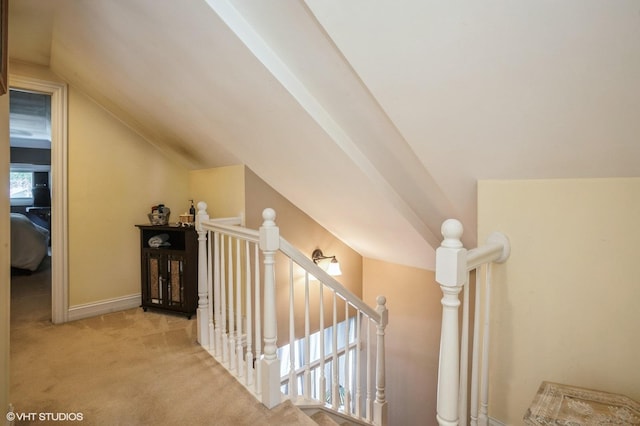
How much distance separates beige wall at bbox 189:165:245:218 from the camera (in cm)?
284

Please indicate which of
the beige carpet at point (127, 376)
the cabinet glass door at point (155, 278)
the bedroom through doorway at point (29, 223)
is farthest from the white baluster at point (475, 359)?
the bedroom through doorway at point (29, 223)

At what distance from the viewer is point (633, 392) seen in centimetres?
107

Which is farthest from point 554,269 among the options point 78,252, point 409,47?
point 78,252

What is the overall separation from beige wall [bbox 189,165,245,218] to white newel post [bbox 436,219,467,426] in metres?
2.08

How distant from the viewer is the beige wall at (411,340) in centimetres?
328

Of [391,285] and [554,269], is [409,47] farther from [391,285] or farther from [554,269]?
[391,285]

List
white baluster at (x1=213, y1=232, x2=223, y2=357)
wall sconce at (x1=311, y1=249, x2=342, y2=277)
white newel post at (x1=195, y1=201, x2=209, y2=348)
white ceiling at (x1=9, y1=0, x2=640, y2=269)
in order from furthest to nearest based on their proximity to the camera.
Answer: wall sconce at (x1=311, y1=249, x2=342, y2=277) → white newel post at (x1=195, y1=201, x2=209, y2=348) → white baluster at (x1=213, y1=232, x2=223, y2=357) → white ceiling at (x1=9, y1=0, x2=640, y2=269)

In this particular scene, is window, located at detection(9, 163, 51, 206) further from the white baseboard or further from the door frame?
the white baseboard

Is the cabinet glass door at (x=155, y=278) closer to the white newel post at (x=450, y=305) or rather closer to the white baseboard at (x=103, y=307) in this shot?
the white baseboard at (x=103, y=307)

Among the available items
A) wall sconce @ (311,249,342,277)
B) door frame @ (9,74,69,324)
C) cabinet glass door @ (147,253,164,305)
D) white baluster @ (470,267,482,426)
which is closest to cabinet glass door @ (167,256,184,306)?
cabinet glass door @ (147,253,164,305)

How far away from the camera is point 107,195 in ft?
10.2

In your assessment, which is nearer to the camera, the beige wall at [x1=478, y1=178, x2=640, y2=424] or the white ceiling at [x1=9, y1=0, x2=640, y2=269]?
the white ceiling at [x1=9, y1=0, x2=640, y2=269]

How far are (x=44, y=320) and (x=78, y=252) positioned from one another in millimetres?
660

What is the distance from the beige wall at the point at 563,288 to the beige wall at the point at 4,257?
2.03 m
